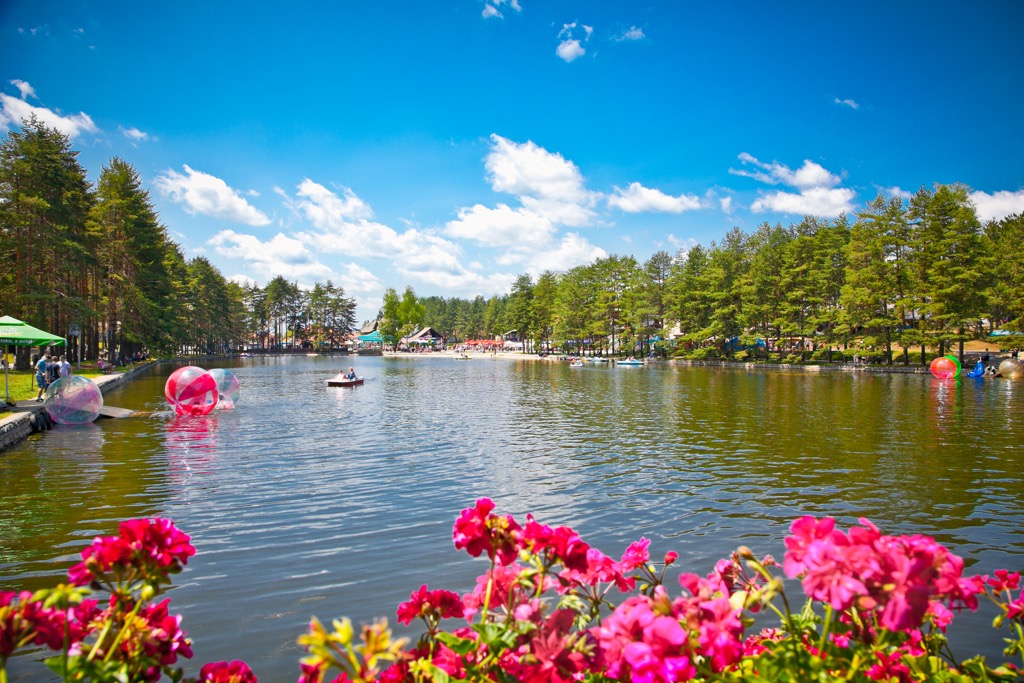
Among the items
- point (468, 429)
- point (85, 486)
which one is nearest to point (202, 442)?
point (85, 486)

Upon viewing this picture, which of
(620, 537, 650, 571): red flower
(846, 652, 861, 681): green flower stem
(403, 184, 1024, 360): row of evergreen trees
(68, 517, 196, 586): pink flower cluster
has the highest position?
(403, 184, 1024, 360): row of evergreen trees

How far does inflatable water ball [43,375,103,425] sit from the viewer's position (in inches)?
639

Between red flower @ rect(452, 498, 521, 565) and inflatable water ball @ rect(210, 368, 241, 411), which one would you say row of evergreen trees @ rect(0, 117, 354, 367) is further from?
red flower @ rect(452, 498, 521, 565)

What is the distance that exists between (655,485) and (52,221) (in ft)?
126

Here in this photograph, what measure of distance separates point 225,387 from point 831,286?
52.0 m

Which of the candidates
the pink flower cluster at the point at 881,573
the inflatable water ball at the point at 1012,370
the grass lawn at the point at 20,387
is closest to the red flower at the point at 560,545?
the pink flower cluster at the point at 881,573

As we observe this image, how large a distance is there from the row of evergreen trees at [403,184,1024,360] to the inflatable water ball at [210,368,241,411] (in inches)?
1719

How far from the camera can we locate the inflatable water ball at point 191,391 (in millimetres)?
18469

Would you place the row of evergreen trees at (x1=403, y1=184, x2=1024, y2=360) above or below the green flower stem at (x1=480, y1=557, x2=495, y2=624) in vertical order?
above

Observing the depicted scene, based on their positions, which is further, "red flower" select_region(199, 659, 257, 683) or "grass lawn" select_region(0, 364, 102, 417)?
"grass lawn" select_region(0, 364, 102, 417)

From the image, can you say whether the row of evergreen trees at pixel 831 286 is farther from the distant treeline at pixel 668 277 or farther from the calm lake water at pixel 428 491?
the calm lake water at pixel 428 491

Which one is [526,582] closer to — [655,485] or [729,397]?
[655,485]

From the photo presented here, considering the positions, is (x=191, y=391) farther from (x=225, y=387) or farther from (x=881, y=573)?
(x=881, y=573)

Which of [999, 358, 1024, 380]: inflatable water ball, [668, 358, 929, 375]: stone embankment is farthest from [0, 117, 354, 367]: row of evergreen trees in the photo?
[999, 358, 1024, 380]: inflatable water ball
